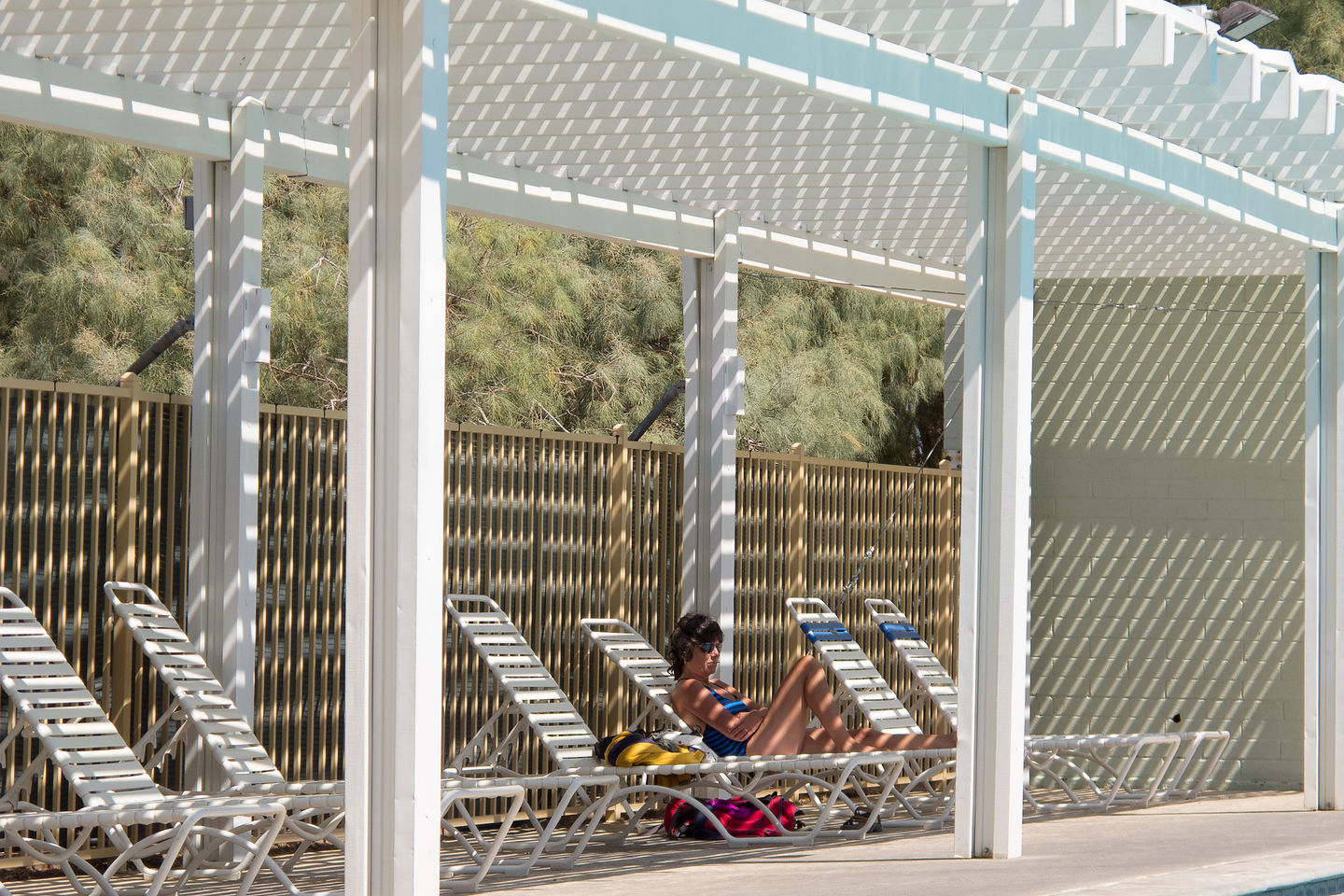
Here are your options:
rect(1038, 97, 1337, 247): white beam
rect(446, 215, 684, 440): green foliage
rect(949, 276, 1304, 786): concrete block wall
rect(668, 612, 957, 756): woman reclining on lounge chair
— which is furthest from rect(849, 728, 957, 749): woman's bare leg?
rect(446, 215, 684, 440): green foliage

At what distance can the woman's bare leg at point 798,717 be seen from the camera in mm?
7718

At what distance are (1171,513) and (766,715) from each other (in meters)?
3.76

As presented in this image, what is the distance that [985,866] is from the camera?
6223 millimetres

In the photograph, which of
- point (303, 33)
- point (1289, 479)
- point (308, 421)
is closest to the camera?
point (303, 33)

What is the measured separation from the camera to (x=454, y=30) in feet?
19.5

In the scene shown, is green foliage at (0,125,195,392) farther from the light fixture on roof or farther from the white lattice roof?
the light fixture on roof

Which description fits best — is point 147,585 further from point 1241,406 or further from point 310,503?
point 1241,406

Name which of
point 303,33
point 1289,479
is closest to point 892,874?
point 303,33

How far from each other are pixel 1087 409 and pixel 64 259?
337 inches

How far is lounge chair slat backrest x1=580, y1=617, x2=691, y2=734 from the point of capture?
8312 mm

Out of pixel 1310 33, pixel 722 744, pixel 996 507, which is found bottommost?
pixel 722 744

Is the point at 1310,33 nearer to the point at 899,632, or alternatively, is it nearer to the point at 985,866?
the point at 899,632

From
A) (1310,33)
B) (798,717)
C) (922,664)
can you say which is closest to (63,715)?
(798,717)

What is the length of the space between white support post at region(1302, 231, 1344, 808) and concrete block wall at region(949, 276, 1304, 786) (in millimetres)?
1675
